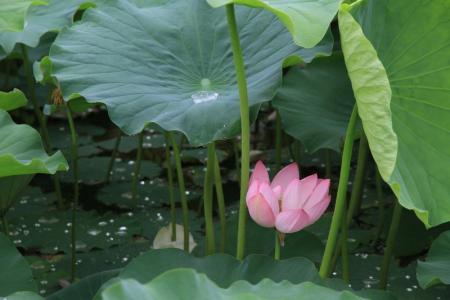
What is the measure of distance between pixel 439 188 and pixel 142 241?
981mm

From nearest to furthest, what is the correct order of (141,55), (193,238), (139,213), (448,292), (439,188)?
1. (439,188)
2. (141,55)
3. (448,292)
4. (193,238)
5. (139,213)

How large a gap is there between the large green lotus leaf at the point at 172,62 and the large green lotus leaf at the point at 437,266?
0.38 m

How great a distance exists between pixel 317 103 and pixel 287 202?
520mm

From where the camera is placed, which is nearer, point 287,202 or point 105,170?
point 287,202

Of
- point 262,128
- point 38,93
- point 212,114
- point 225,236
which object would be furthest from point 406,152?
point 38,93

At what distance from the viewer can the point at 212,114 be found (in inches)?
63.0

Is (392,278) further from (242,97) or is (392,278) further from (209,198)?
(242,97)

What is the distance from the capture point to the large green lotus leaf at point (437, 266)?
151 cm

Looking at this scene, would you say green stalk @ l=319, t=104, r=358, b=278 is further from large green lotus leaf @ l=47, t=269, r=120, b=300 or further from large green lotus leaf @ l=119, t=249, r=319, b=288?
large green lotus leaf @ l=47, t=269, r=120, b=300

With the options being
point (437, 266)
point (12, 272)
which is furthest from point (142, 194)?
point (437, 266)

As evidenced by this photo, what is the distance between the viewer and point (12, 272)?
5.06ft

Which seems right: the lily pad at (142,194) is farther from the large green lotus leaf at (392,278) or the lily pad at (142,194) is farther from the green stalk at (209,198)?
the green stalk at (209,198)

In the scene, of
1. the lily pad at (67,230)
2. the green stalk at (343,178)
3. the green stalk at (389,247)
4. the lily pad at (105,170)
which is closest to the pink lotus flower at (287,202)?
the green stalk at (343,178)

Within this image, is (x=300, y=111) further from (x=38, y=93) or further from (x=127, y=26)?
(x=38, y=93)
